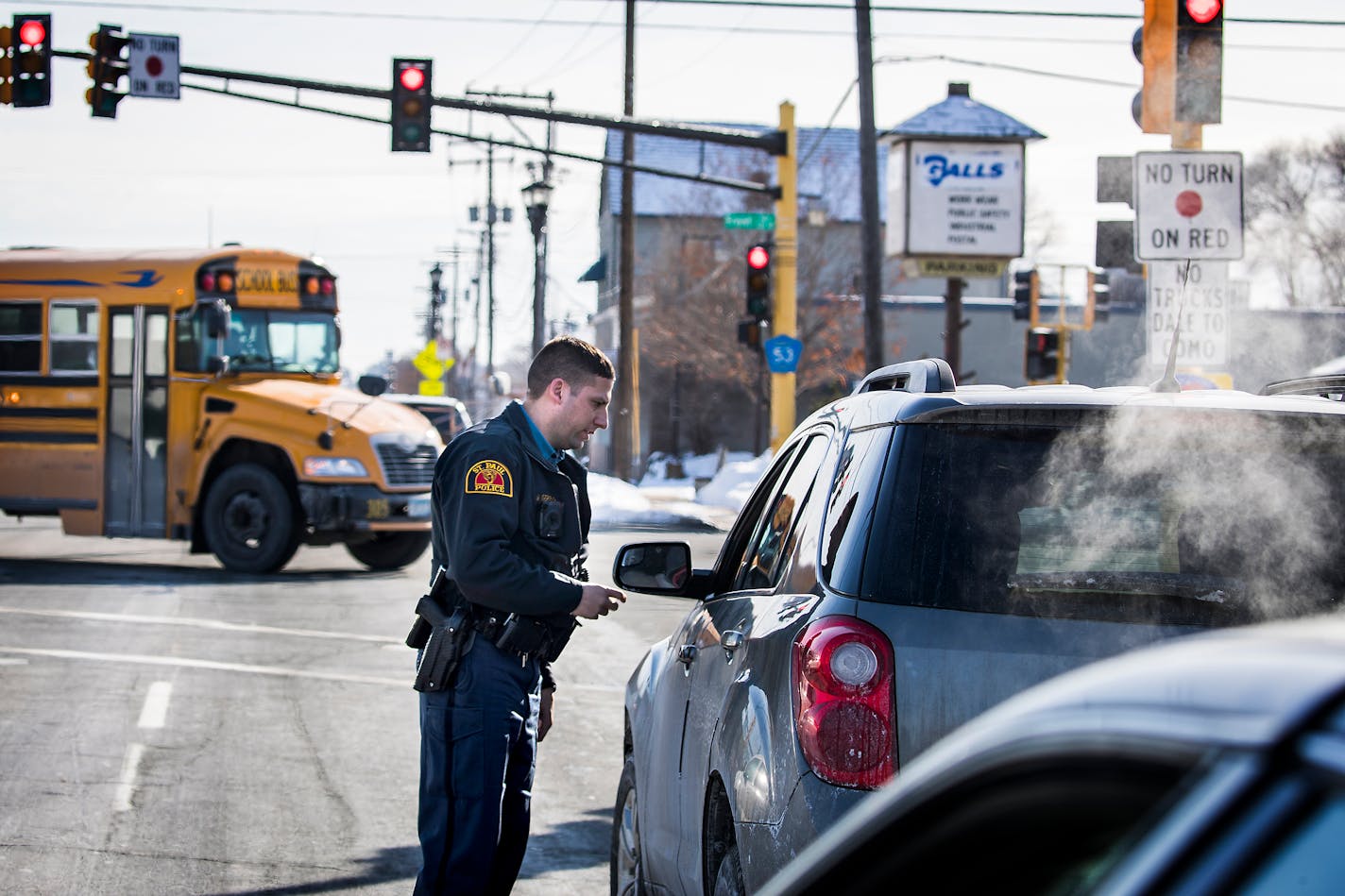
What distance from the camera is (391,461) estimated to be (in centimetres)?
1723

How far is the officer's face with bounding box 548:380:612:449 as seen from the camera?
4.83 m

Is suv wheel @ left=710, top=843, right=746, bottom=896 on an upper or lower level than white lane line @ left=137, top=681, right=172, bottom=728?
upper

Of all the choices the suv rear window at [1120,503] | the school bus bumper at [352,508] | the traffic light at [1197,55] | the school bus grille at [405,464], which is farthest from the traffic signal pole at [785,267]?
the suv rear window at [1120,503]

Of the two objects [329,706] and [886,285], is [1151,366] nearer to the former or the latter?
[329,706]

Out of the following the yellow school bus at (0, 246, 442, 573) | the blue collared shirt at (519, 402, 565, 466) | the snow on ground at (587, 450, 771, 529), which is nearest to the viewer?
the blue collared shirt at (519, 402, 565, 466)

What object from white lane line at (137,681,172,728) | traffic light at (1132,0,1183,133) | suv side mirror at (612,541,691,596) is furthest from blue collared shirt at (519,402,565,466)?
traffic light at (1132,0,1183,133)

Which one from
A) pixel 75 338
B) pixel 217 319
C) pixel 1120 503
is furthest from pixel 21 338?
pixel 1120 503

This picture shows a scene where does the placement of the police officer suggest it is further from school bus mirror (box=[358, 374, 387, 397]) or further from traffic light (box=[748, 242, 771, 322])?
traffic light (box=[748, 242, 771, 322])

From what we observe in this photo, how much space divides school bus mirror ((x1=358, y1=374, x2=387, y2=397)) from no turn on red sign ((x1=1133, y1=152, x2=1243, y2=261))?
35.2 feet

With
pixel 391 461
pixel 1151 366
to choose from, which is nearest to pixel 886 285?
pixel 391 461

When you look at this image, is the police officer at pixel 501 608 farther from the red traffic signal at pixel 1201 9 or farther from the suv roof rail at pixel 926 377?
the red traffic signal at pixel 1201 9

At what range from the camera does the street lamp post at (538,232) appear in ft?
125

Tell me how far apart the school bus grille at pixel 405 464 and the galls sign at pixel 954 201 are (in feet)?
54.0

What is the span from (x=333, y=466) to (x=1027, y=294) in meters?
13.1
